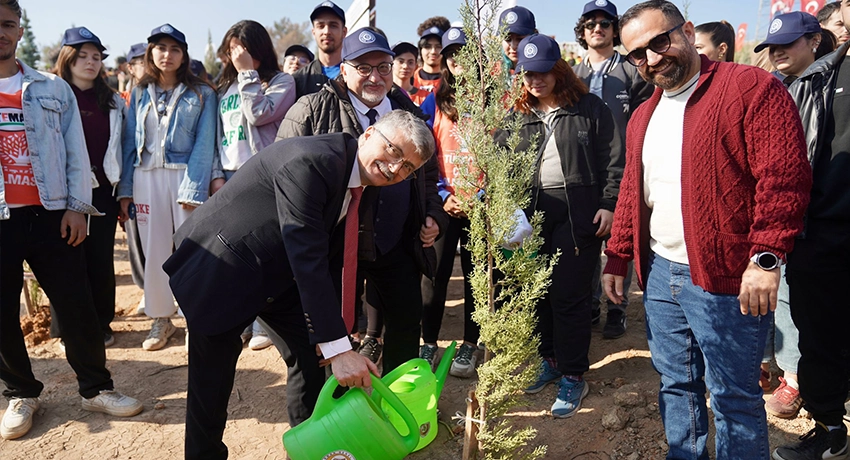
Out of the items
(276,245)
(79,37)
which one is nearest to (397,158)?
(276,245)

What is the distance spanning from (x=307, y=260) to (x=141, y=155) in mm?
2937

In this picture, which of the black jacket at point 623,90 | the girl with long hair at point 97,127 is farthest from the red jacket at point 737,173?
the girl with long hair at point 97,127

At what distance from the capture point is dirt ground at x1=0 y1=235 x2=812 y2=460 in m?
3.42

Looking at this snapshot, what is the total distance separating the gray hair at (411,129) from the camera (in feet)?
8.01

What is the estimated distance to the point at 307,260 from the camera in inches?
93.3

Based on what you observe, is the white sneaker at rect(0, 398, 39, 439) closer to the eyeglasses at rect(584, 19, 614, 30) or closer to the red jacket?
the red jacket

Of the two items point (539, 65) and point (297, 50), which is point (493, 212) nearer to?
point (539, 65)

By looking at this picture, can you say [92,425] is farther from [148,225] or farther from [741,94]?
[741,94]

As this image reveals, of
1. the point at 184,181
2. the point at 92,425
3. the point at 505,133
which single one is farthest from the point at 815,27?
the point at 92,425

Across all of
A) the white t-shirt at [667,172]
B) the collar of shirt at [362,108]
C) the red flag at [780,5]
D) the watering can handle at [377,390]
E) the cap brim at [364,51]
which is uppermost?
the red flag at [780,5]

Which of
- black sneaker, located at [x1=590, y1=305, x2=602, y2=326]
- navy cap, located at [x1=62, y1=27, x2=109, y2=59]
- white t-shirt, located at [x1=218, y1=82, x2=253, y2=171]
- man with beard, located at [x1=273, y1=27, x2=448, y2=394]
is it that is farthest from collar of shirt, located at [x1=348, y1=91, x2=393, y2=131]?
black sneaker, located at [x1=590, y1=305, x2=602, y2=326]

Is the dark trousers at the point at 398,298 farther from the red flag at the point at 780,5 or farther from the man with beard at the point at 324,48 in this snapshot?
the red flag at the point at 780,5

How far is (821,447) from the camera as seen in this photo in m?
3.02

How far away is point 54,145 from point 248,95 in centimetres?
127
